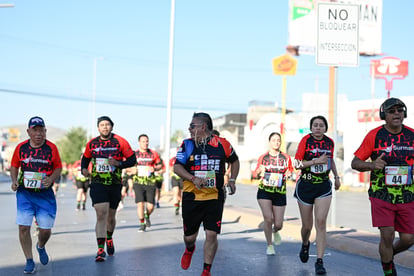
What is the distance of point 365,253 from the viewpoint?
32.5 ft

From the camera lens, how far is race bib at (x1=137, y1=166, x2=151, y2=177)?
13.7 m

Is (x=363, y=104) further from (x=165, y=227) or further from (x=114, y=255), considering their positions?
(x=114, y=255)

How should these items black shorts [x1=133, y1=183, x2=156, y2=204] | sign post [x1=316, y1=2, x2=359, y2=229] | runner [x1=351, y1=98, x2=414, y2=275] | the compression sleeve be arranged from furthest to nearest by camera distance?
1. black shorts [x1=133, y1=183, x2=156, y2=204]
2. sign post [x1=316, y1=2, x2=359, y2=229]
3. the compression sleeve
4. runner [x1=351, y1=98, x2=414, y2=275]

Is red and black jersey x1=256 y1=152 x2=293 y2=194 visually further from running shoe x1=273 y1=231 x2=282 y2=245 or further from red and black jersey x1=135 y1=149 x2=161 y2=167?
red and black jersey x1=135 y1=149 x2=161 y2=167

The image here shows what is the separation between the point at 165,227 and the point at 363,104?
130 feet

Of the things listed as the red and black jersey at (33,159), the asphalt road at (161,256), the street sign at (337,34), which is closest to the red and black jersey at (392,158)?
the asphalt road at (161,256)

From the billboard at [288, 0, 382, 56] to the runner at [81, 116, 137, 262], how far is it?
3879 centimetres

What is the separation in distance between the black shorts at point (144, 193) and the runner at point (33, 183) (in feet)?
17.4

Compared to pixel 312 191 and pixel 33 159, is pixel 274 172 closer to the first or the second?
pixel 312 191

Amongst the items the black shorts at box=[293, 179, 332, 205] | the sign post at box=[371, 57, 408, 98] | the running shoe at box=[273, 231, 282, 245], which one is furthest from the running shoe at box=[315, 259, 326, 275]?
the sign post at box=[371, 57, 408, 98]

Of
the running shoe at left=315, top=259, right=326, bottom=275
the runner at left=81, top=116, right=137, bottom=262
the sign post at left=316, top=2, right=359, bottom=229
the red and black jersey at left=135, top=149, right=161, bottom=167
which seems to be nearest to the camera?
the running shoe at left=315, top=259, right=326, bottom=275

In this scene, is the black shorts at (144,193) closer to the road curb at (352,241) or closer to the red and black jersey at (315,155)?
the road curb at (352,241)

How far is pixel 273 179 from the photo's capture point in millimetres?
10320

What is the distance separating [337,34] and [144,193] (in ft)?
16.9
